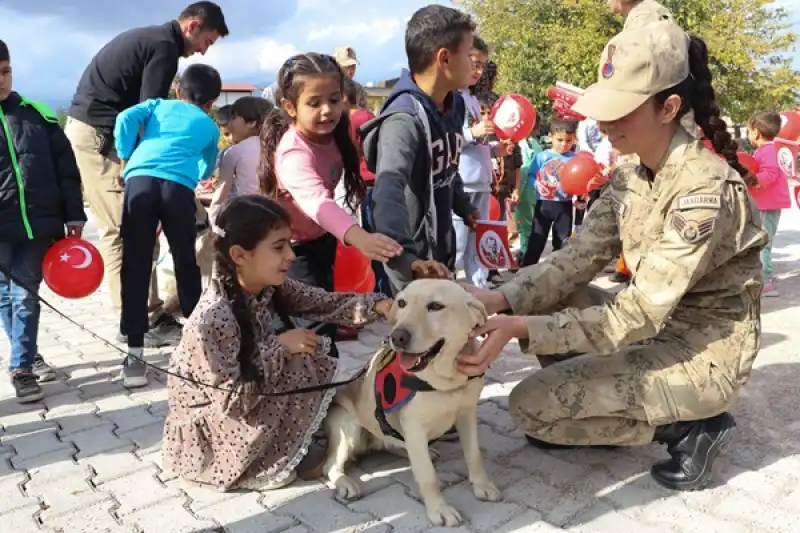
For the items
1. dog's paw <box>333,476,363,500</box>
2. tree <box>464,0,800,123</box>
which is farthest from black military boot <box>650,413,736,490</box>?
tree <box>464,0,800,123</box>

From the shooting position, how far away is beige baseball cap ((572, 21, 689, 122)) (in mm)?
2473

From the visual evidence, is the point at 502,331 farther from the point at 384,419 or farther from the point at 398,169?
the point at 398,169

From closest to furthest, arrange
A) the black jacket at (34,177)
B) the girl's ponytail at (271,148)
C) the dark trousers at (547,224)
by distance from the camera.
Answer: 1. the girl's ponytail at (271,148)
2. the black jacket at (34,177)
3. the dark trousers at (547,224)

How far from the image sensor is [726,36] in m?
21.5

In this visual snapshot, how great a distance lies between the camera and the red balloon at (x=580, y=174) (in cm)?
623

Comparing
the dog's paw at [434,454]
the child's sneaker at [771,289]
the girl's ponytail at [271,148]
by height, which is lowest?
the dog's paw at [434,454]

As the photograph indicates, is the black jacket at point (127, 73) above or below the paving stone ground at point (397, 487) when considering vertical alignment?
above

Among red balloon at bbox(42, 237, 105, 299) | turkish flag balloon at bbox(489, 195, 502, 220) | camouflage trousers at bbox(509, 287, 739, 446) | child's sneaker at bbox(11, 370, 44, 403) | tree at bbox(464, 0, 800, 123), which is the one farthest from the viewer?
tree at bbox(464, 0, 800, 123)

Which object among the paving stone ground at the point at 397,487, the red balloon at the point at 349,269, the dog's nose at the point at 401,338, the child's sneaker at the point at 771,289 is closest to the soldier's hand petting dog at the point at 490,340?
the dog's nose at the point at 401,338

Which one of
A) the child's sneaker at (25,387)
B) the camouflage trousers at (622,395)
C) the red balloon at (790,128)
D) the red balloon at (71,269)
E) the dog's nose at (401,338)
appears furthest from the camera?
the red balloon at (790,128)

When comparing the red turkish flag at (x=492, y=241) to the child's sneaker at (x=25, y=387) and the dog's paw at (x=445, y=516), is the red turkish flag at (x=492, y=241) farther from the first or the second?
the child's sneaker at (x=25, y=387)

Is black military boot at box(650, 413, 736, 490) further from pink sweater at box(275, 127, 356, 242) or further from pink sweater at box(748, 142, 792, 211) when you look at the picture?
pink sweater at box(748, 142, 792, 211)

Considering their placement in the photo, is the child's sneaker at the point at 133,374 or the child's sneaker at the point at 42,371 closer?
the child's sneaker at the point at 133,374

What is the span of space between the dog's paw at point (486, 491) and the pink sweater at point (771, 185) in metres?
4.63
